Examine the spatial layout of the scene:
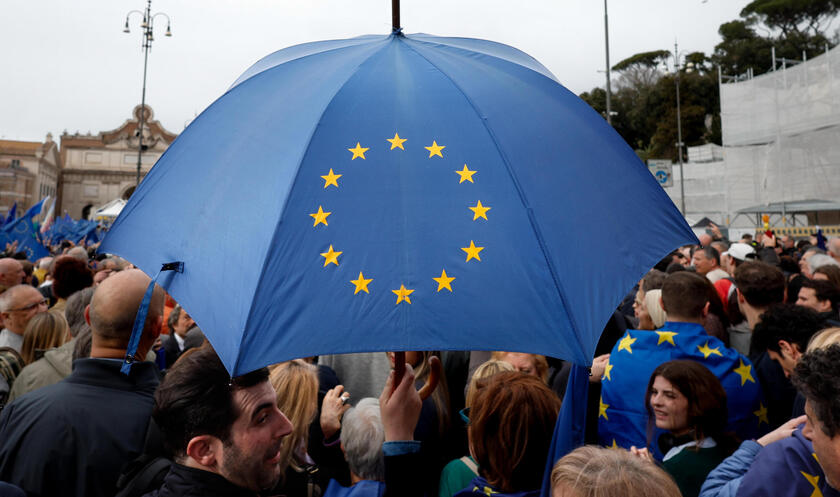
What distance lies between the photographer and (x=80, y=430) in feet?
7.45

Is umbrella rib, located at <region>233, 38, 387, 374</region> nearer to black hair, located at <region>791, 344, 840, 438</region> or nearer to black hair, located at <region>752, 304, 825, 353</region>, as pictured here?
black hair, located at <region>791, 344, 840, 438</region>

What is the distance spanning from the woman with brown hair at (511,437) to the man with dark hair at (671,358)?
1.05 meters

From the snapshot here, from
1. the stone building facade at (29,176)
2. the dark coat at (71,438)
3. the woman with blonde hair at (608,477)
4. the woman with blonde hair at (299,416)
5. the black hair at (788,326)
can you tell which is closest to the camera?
the woman with blonde hair at (608,477)

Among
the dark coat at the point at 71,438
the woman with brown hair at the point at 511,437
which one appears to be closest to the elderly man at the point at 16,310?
the dark coat at the point at 71,438

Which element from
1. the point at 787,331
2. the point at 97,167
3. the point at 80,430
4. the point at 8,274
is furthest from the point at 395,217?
the point at 97,167

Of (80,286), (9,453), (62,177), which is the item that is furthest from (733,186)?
(62,177)

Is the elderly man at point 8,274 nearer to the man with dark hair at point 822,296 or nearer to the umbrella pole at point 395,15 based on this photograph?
the umbrella pole at point 395,15

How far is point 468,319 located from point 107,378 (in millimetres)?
1601

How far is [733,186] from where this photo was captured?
31250mm

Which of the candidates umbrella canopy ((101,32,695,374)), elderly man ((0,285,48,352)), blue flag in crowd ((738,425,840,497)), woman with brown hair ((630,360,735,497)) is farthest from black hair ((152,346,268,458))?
elderly man ((0,285,48,352))

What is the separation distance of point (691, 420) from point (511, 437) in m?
1.03

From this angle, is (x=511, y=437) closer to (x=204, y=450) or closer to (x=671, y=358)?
(x=204, y=450)

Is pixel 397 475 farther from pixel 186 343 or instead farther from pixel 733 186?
pixel 733 186

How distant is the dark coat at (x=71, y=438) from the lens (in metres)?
2.23
